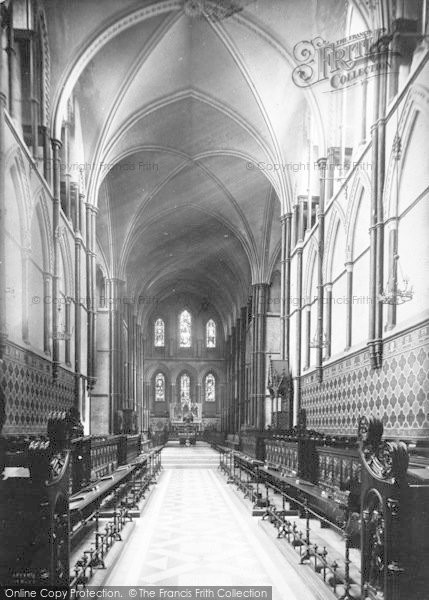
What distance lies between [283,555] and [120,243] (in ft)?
72.4

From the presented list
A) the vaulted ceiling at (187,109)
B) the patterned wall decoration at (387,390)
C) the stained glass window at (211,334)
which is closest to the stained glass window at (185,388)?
the stained glass window at (211,334)

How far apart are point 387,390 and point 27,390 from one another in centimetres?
739

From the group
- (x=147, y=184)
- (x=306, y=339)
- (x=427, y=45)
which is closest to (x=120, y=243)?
(x=147, y=184)

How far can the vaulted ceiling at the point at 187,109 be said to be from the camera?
14.6 meters

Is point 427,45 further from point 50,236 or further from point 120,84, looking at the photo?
point 120,84

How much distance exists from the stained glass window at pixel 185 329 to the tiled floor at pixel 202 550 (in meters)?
34.4

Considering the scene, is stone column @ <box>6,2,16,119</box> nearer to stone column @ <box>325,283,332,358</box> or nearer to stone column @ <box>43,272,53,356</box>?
stone column @ <box>43,272,53,356</box>

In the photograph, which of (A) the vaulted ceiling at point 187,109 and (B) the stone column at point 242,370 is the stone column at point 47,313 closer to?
(A) the vaulted ceiling at point 187,109

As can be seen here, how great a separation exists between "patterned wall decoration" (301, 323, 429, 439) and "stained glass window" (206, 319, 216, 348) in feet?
104

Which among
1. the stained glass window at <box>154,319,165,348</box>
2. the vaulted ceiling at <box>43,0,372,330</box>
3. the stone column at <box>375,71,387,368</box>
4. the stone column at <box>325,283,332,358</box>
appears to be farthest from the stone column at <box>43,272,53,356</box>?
the stained glass window at <box>154,319,165,348</box>

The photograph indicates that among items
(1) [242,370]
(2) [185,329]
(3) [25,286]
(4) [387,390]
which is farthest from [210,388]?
(4) [387,390]

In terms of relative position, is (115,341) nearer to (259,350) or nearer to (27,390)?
(259,350)

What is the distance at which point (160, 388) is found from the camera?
46.3m

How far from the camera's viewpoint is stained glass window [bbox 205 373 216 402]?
46.6 m
